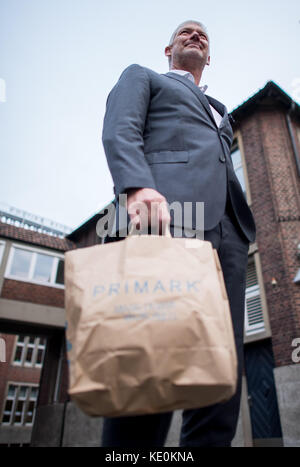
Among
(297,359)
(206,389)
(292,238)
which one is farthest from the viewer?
(292,238)

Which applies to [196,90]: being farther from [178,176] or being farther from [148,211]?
[148,211]

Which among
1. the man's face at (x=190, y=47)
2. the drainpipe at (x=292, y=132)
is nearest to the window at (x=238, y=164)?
the drainpipe at (x=292, y=132)

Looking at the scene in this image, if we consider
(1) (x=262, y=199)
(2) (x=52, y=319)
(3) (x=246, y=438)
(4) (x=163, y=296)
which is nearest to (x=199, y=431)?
(4) (x=163, y=296)

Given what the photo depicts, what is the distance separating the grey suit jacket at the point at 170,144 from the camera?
1479mm

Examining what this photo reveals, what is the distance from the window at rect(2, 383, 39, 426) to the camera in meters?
34.5

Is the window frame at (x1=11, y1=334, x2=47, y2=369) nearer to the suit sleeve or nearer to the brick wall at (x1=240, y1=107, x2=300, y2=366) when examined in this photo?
the brick wall at (x1=240, y1=107, x2=300, y2=366)

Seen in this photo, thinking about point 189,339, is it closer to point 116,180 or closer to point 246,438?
point 116,180

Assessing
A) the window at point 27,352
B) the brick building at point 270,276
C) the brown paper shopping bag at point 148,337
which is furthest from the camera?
the window at point 27,352

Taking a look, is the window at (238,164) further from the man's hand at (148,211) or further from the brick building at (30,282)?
the man's hand at (148,211)

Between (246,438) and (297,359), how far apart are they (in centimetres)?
254

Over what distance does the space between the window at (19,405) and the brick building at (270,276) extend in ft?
79.0

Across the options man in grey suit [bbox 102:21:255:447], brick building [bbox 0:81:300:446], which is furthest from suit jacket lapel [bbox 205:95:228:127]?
brick building [bbox 0:81:300:446]

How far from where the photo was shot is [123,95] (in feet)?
5.51

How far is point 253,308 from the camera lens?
34.1 feet
